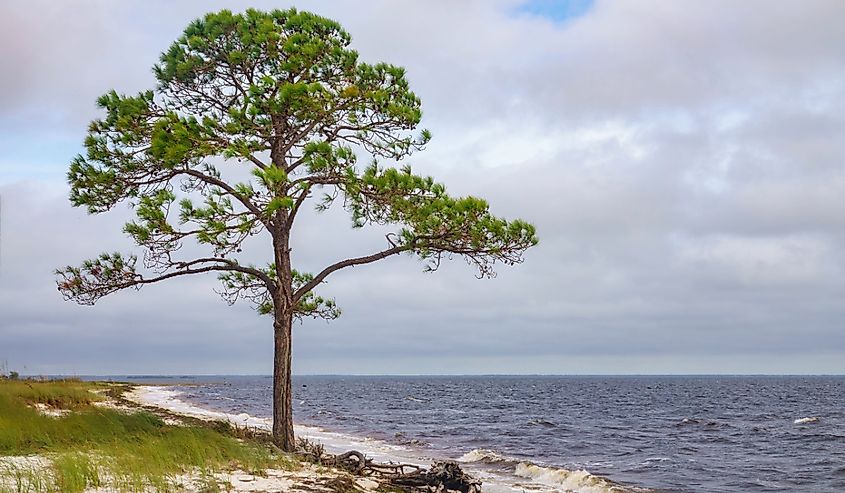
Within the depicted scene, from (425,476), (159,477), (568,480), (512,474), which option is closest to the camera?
(159,477)

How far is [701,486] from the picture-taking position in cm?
2191

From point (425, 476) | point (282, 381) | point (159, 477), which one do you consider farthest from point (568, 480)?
point (159, 477)

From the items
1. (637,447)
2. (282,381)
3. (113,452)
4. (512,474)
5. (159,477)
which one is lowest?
(637,447)

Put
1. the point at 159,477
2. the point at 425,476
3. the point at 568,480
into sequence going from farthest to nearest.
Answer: the point at 568,480 → the point at 425,476 → the point at 159,477

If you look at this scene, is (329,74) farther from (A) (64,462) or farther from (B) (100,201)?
(A) (64,462)

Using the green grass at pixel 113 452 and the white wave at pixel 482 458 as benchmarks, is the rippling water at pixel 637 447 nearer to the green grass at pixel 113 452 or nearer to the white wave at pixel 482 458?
the white wave at pixel 482 458

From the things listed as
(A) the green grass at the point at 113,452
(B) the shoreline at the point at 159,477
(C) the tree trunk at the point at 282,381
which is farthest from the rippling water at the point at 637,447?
(A) the green grass at the point at 113,452

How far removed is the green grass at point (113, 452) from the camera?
9.70 m

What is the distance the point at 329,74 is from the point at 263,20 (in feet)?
5.44

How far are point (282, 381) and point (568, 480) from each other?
9.56 metres

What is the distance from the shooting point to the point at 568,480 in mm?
20750

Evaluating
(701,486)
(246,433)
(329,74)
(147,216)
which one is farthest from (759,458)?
(147,216)

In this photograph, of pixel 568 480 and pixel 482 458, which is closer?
pixel 568 480

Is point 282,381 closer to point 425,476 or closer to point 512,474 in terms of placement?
point 425,476
